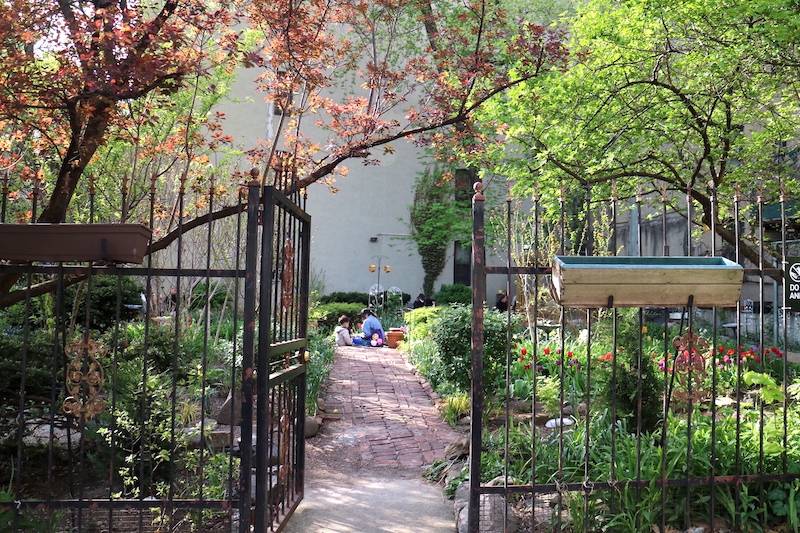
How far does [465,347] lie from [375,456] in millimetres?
1614

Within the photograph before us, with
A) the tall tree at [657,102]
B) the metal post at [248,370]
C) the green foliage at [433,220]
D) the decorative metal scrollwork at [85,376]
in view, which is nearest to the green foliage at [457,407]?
the tall tree at [657,102]

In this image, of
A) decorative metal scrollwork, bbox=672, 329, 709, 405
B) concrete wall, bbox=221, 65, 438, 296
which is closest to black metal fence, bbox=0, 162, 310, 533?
decorative metal scrollwork, bbox=672, 329, 709, 405

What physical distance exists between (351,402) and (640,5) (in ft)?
19.4

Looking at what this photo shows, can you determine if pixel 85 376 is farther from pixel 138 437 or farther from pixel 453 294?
pixel 453 294

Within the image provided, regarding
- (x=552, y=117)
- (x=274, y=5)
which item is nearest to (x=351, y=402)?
(x=552, y=117)

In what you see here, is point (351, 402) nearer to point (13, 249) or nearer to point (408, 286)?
point (13, 249)

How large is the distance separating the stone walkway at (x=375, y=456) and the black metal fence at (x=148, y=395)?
0.45 metres

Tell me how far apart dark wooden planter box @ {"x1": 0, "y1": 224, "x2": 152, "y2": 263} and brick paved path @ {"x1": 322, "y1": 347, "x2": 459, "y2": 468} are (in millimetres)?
3881

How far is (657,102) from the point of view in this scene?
319 inches

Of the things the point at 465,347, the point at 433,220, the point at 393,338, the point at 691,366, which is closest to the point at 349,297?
the point at 433,220

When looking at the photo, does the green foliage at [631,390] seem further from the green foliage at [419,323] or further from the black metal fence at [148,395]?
the green foliage at [419,323]

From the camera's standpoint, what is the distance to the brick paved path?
23.1 ft

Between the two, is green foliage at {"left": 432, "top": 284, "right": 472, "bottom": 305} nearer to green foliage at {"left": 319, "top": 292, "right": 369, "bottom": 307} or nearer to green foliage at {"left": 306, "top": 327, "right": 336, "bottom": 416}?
green foliage at {"left": 319, "top": 292, "right": 369, "bottom": 307}

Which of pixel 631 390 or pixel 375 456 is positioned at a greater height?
pixel 631 390
